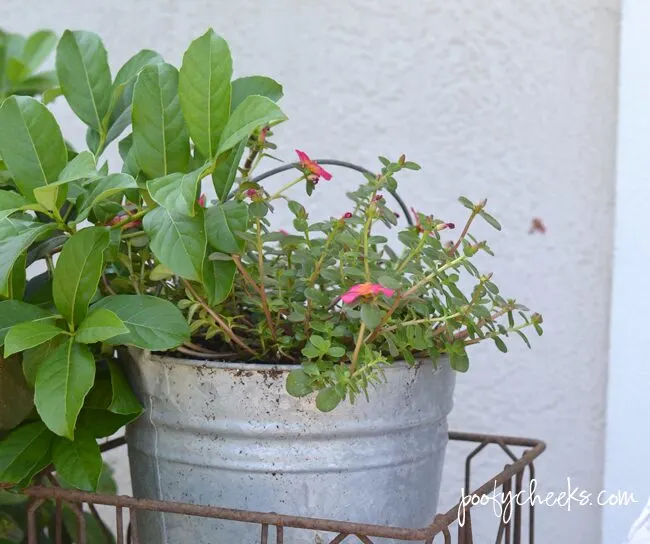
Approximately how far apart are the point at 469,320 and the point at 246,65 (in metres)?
0.79

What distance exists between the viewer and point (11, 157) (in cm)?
64

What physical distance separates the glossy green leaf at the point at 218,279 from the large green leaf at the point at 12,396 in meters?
0.21

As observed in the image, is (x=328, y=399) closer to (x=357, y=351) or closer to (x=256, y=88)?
(x=357, y=351)

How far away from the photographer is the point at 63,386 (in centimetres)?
61

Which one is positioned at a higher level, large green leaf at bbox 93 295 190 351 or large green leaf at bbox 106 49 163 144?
large green leaf at bbox 106 49 163 144

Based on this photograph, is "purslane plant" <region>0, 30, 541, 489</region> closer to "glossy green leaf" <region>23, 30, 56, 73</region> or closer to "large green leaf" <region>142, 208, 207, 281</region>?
"large green leaf" <region>142, 208, 207, 281</region>

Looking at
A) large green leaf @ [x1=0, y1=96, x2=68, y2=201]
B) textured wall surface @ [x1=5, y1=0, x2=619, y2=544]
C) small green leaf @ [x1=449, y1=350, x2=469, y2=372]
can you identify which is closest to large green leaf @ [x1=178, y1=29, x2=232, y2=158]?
large green leaf @ [x1=0, y1=96, x2=68, y2=201]

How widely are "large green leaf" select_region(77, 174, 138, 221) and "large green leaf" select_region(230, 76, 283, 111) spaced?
0.14m

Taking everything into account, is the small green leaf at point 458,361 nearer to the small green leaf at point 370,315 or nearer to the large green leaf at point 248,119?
the small green leaf at point 370,315

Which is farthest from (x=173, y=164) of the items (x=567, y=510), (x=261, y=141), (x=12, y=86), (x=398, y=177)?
(x=567, y=510)

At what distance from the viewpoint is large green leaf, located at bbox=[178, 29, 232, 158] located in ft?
2.04

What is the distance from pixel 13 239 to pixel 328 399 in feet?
0.81

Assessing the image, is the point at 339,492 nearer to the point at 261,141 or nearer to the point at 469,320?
the point at 469,320

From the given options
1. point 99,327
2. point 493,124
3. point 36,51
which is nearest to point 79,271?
point 99,327
